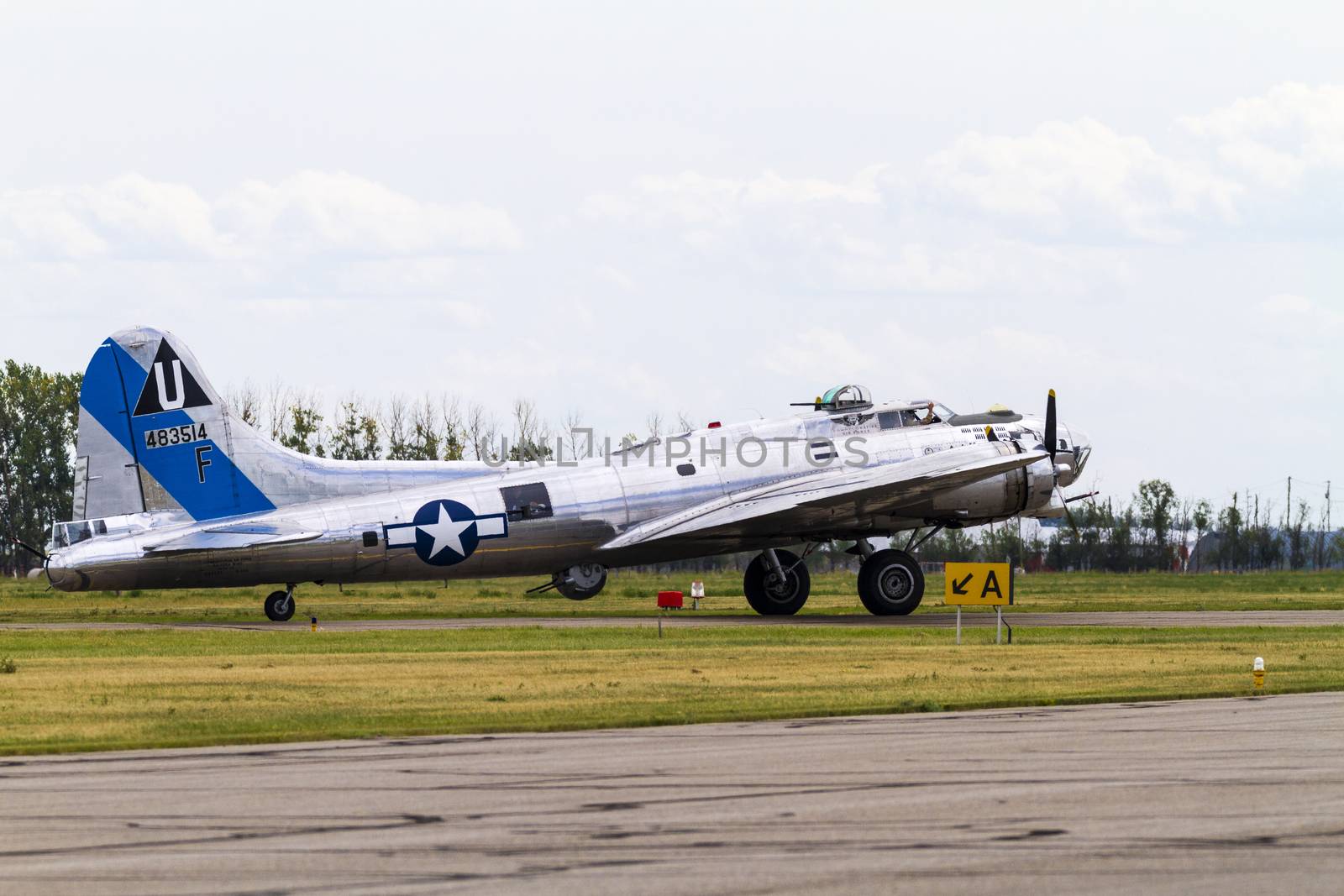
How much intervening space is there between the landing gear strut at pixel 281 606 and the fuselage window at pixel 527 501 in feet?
→ 18.5

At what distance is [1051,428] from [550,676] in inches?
842

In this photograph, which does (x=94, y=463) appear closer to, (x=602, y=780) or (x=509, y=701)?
(x=509, y=701)

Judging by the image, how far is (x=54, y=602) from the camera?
175ft

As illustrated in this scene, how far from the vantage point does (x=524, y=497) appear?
3941cm

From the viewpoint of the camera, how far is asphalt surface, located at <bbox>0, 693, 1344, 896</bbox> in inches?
417

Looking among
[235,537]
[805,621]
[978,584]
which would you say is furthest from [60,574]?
[978,584]

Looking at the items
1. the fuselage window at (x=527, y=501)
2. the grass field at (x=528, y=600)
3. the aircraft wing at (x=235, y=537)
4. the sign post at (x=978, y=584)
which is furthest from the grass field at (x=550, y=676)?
the grass field at (x=528, y=600)

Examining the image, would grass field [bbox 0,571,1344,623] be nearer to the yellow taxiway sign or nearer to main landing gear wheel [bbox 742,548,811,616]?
main landing gear wheel [bbox 742,548,811,616]

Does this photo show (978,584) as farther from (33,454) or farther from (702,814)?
(33,454)

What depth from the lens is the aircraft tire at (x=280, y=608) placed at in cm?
3956

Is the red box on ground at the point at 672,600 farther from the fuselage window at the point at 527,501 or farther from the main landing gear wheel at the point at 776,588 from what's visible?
the fuselage window at the point at 527,501

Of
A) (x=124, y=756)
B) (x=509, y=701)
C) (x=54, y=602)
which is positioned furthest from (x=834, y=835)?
(x=54, y=602)

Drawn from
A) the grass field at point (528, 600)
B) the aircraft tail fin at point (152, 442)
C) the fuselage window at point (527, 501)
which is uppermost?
the aircraft tail fin at point (152, 442)

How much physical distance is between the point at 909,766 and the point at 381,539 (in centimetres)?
2388
